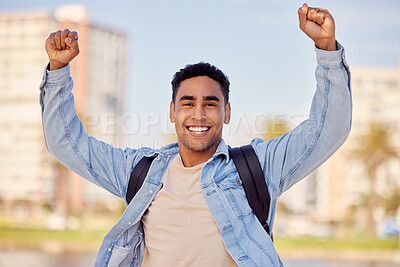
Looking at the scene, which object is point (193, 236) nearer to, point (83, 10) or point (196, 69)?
point (196, 69)

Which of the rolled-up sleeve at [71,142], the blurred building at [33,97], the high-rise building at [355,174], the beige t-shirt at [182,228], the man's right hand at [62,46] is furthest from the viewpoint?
the high-rise building at [355,174]

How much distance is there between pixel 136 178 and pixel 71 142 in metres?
0.34

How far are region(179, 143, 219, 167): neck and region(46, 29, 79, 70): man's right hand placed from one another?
659 millimetres

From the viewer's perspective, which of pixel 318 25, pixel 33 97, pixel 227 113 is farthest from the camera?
pixel 33 97

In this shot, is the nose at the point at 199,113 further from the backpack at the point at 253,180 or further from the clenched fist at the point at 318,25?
the clenched fist at the point at 318,25

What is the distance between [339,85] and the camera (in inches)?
104

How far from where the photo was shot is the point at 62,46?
9.57 ft

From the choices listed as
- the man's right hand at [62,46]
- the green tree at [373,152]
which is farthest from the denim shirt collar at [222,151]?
the green tree at [373,152]

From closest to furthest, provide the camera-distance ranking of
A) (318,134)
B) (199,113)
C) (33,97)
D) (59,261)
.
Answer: (318,134), (199,113), (59,261), (33,97)

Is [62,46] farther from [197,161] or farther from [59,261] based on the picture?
[59,261]

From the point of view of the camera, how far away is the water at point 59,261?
20748mm

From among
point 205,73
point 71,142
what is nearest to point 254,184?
point 205,73

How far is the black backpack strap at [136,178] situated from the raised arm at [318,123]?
53 centimetres

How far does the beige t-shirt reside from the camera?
109 inches
